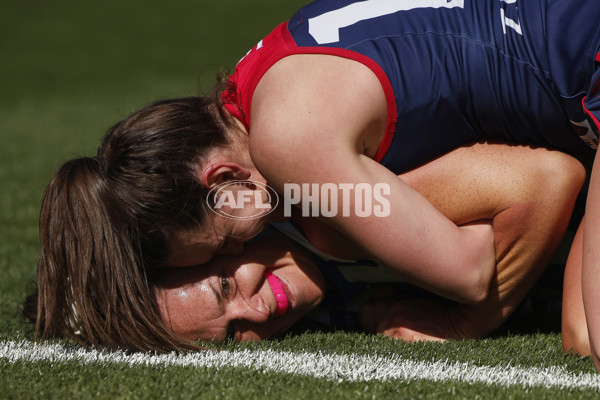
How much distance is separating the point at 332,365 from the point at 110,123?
607 centimetres

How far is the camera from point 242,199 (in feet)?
8.31

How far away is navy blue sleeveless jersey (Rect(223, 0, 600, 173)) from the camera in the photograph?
7.88 feet

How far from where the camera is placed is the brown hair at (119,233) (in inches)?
94.7

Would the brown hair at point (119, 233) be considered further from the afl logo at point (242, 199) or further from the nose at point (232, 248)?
the nose at point (232, 248)

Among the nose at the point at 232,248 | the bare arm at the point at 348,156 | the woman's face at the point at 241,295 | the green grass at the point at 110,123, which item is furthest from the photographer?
the nose at the point at 232,248

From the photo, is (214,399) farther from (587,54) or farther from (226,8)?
(226,8)

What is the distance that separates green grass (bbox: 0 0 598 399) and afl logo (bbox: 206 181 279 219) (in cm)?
43

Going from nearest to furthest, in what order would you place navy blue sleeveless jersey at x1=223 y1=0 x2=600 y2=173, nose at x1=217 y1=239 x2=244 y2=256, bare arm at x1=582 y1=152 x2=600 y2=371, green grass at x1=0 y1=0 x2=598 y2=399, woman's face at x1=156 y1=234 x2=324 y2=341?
green grass at x1=0 y1=0 x2=598 y2=399, bare arm at x1=582 y1=152 x2=600 y2=371, navy blue sleeveless jersey at x1=223 y1=0 x2=600 y2=173, woman's face at x1=156 y1=234 x2=324 y2=341, nose at x1=217 y1=239 x2=244 y2=256

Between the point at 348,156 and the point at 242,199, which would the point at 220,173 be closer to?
the point at 242,199

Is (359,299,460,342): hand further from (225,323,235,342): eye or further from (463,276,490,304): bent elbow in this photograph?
(225,323,235,342): eye

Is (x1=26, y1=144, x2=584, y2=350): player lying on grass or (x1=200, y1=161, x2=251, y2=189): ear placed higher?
(x1=200, y1=161, x2=251, y2=189): ear

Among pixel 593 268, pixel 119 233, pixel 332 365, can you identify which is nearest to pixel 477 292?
pixel 593 268

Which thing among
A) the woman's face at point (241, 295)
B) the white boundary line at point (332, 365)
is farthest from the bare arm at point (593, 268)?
the woman's face at point (241, 295)

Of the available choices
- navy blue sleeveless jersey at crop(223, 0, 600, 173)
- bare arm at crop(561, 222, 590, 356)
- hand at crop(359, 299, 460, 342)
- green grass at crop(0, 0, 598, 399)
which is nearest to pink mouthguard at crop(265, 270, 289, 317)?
green grass at crop(0, 0, 598, 399)
